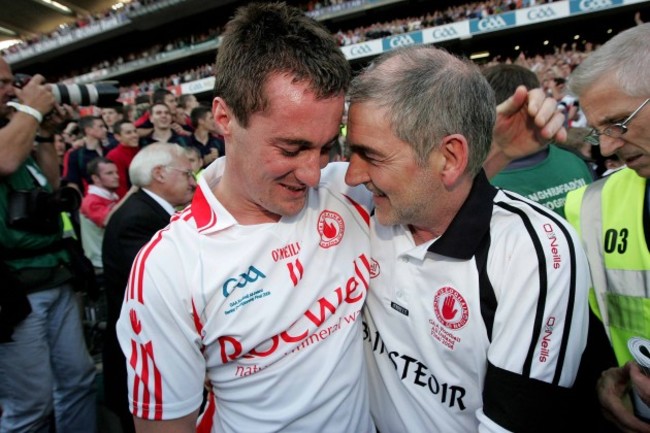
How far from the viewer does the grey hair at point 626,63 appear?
4.55ft

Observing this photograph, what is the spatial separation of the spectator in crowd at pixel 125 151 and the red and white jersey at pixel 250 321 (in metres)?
3.75

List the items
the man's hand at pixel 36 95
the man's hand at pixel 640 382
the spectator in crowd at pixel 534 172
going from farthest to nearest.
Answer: the man's hand at pixel 36 95 → the spectator in crowd at pixel 534 172 → the man's hand at pixel 640 382

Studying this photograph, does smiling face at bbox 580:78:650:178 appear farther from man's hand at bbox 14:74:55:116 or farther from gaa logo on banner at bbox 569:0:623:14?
gaa logo on banner at bbox 569:0:623:14

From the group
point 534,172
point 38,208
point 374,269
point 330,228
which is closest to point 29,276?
point 38,208

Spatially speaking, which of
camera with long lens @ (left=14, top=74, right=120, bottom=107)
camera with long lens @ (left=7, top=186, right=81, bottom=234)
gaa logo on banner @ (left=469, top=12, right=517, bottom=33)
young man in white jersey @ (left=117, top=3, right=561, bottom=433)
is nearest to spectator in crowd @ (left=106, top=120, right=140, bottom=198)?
camera with long lens @ (left=14, top=74, right=120, bottom=107)

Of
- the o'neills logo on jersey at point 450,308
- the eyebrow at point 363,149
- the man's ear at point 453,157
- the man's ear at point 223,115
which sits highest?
the man's ear at point 223,115

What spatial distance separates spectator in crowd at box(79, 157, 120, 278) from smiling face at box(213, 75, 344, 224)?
323 centimetres

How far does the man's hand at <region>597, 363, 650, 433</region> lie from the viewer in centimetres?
136

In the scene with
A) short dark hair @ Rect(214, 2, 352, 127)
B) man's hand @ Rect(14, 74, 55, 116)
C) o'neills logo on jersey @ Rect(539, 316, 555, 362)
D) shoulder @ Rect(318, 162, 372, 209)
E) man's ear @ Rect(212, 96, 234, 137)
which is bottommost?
o'neills logo on jersey @ Rect(539, 316, 555, 362)

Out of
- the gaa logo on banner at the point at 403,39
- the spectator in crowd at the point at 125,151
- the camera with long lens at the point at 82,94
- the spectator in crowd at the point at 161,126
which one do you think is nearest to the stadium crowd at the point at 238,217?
the camera with long lens at the point at 82,94

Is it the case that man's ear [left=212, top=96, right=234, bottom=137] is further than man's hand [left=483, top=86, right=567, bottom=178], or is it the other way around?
man's hand [left=483, top=86, right=567, bottom=178]

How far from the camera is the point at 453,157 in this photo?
1324 millimetres

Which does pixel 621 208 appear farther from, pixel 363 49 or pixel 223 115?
pixel 363 49

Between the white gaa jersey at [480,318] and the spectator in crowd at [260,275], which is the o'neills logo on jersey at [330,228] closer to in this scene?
the spectator in crowd at [260,275]
